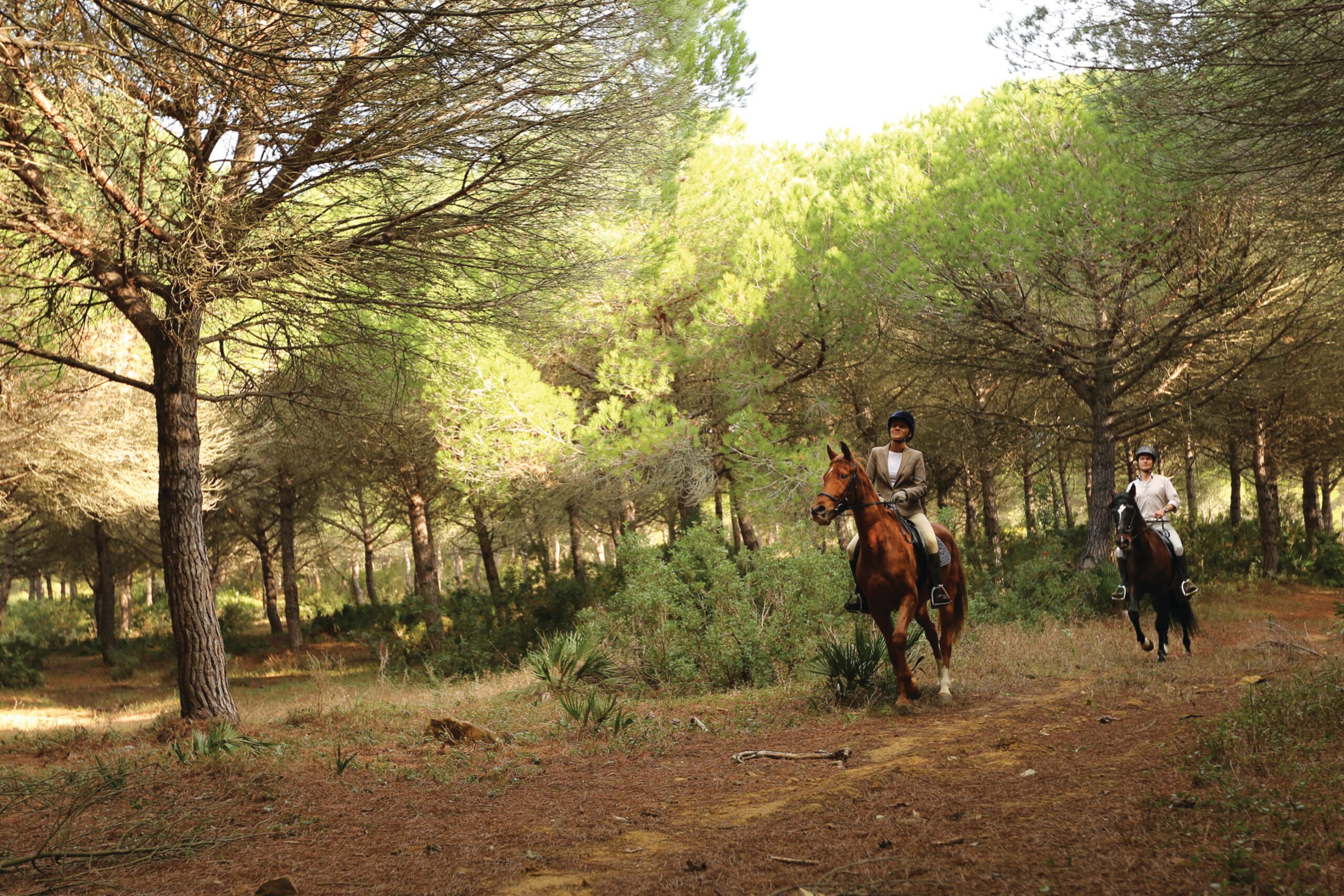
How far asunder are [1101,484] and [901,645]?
35.7 feet

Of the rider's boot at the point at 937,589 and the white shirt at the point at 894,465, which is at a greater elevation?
the white shirt at the point at 894,465

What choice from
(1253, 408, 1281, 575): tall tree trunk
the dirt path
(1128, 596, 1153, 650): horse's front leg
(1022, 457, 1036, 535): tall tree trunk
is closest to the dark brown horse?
(1128, 596, 1153, 650): horse's front leg

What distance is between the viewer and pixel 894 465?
888 centimetres

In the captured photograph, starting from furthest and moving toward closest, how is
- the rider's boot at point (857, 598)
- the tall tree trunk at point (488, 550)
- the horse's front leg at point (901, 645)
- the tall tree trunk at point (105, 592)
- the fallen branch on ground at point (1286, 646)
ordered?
the tall tree trunk at point (105, 592) → the tall tree trunk at point (488, 550) → the fallen branch on ground at point (1286, 646) → the rider's boot at point (857, 598) → the horse's front leg at point (901, 645)

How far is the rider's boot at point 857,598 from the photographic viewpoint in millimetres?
8695

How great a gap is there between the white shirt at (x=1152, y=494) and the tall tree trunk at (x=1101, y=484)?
658 cm

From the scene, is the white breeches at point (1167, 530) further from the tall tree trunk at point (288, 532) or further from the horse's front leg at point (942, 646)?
the tall tree trunk at point (288, 532)

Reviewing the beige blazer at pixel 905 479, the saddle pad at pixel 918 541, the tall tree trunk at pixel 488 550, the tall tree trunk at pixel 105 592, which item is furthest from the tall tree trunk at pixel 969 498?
the tall tree trunk at pixel 105 592

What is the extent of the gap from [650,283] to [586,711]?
1223 centimetres

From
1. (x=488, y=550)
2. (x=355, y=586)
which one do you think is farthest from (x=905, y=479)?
(x=355, y=586)

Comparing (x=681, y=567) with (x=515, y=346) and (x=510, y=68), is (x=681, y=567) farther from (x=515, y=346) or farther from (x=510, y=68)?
(x=510, y=68)

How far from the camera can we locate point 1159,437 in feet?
80.2

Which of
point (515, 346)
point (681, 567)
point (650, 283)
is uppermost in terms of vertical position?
point (650, 283)

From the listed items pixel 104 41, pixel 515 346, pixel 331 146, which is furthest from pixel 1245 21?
pixel 515 346
